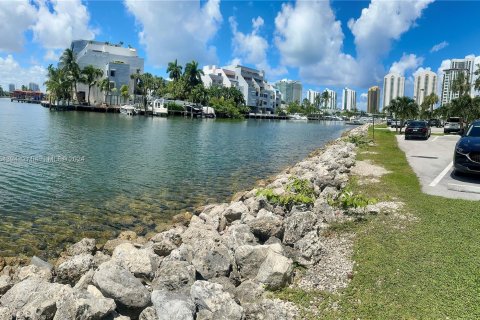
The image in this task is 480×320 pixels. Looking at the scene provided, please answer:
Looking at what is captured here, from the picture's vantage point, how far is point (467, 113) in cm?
6103

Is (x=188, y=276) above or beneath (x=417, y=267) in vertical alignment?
beneath

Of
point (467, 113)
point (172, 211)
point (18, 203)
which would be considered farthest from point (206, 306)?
point (467, 113)

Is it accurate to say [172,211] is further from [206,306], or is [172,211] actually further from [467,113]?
[467,113]

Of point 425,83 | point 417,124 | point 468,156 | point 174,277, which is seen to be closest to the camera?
point 174,277

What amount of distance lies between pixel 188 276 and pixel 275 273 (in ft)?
5.12

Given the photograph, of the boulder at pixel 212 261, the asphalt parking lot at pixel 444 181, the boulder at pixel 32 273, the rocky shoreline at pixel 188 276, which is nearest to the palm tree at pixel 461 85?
the asphalt parking lot at pixel 444 181

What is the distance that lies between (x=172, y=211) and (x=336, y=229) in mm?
7732

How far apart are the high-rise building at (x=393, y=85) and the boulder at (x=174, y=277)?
7329 inches

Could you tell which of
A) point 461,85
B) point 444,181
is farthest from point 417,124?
point 461,85

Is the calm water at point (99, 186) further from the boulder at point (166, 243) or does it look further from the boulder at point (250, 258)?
the boulder at point (250, 258)

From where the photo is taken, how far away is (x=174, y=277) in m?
6.63

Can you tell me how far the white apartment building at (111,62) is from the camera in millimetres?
129337

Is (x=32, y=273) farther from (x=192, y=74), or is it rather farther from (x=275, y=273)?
(x=192, y=74)

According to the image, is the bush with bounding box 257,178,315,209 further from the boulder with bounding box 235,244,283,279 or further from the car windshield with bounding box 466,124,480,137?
the car windshield with bounding box 466,124,480,137
